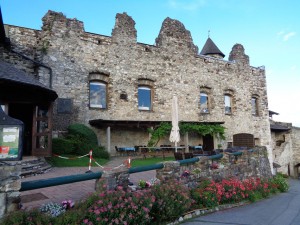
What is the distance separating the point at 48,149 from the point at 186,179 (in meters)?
5.90

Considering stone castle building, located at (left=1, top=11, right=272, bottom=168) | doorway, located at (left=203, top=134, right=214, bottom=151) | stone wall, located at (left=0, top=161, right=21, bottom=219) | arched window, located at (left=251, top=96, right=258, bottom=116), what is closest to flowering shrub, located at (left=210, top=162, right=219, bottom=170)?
stone wall, located at (left=0, top=161, right=21, bottom=219)

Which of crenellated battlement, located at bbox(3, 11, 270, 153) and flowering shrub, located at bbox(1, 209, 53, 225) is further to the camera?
crenellated battlement, located at bbox(3, 11, 270, 153)

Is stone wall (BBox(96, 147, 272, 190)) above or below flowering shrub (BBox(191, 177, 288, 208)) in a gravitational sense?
above

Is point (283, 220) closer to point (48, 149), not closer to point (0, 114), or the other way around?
point (0, 114)

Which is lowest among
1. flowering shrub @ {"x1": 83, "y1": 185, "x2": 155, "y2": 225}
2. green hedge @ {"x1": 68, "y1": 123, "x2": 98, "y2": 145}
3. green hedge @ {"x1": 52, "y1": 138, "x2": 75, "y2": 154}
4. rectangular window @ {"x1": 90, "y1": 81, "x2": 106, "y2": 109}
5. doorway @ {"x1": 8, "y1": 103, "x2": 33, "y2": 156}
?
flowering shrub @ {"x1": 83, "y1": 185, "x2": 155, "y2": 225}

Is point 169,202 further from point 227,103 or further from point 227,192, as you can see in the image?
point 227,103

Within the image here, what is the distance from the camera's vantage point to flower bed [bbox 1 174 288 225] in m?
3.72

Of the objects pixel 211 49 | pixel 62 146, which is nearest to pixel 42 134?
pixel 62 146

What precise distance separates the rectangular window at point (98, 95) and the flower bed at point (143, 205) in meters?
9.21

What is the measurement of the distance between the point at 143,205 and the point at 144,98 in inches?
472

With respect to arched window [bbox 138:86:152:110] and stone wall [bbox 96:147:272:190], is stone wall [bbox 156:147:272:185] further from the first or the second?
arched window [bbox 138:86:152:110]

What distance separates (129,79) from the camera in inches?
612

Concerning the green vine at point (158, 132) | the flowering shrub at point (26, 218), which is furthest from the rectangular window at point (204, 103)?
the flowering shrub at point (26, 218)

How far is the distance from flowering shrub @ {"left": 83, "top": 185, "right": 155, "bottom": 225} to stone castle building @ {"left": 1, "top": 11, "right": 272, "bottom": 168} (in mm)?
9199
